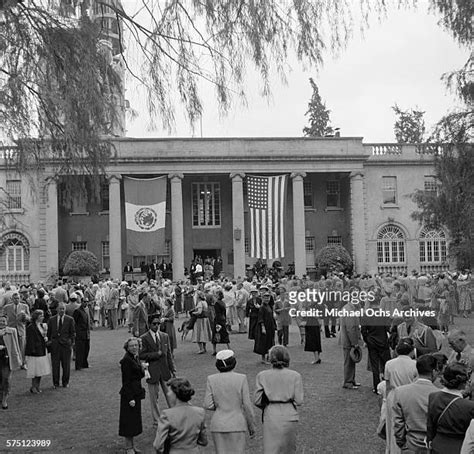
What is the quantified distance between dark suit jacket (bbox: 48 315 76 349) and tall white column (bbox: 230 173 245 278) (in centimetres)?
2497

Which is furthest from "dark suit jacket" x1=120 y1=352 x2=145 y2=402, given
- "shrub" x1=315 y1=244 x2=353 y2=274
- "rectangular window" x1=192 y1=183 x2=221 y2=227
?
"rectangular window" x1=192 y1=183 x2=221 y2=227

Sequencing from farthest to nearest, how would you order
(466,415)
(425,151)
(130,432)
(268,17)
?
(425,151) < (130,432) < (268,17) < (466,415)

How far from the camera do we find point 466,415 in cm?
518

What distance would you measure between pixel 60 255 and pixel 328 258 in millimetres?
16127

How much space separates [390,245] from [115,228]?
54.8 ft

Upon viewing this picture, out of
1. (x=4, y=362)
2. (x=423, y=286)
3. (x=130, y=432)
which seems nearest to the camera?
(x=130, y=432)

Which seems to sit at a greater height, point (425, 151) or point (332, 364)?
point (425, 151)

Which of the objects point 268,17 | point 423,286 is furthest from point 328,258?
point 268,17

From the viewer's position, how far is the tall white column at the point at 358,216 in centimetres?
4012

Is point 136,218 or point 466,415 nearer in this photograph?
point 466,415

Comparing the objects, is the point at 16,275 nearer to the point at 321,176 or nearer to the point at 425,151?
the point at 321,176

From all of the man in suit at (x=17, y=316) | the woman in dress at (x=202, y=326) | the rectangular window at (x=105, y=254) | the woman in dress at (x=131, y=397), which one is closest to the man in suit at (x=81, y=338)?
the man in suit at (x=17, y=316)

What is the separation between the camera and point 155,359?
33.4 feet

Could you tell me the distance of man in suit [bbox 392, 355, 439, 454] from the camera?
6.19 m
